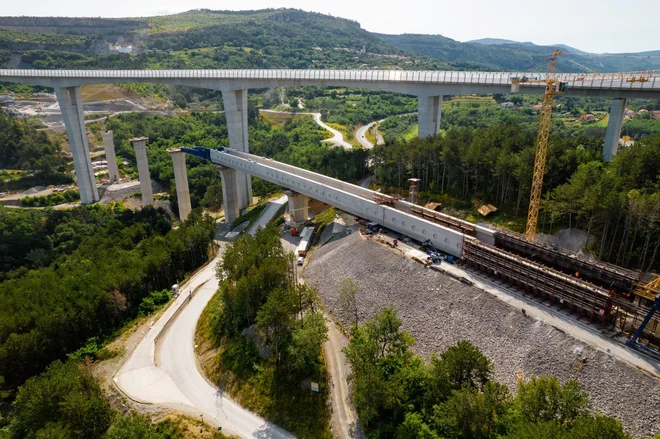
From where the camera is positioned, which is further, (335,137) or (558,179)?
(335,137)

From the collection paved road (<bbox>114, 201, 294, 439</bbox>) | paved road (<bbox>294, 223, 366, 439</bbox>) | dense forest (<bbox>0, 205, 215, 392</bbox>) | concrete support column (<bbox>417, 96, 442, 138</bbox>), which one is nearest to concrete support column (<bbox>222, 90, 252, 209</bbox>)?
dense forest (<bbox>0, 205, 215, 392</bbox>)

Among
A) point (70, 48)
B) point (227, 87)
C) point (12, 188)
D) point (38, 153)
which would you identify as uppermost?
point (70, 48)

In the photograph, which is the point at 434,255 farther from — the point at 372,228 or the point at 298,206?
the point at 298,206

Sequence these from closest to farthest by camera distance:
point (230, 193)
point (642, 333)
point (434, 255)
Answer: point (642, 333), point (434, 255), point (230, 193)

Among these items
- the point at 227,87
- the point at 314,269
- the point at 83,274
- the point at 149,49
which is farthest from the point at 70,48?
the point at 314,269

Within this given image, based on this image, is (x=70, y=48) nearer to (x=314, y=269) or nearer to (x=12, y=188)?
(x=12, y=188)

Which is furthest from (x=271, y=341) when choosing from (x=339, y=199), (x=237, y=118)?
(x=237, y=118)
